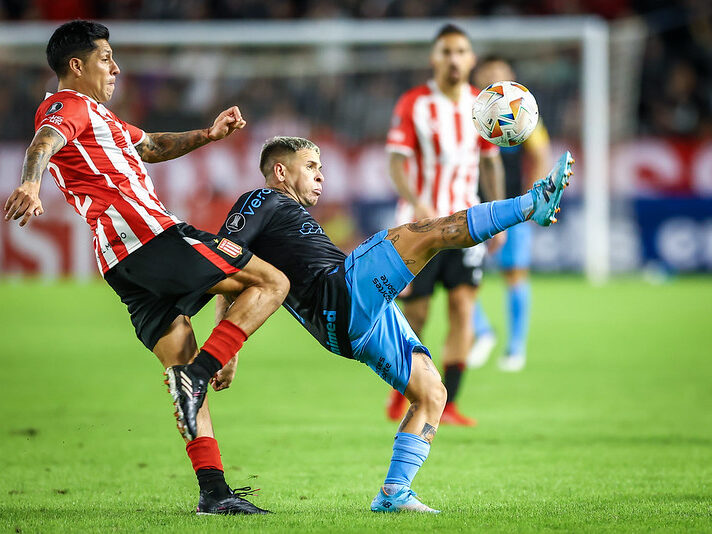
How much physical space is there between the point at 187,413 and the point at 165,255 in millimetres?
739

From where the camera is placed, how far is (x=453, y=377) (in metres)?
7.48

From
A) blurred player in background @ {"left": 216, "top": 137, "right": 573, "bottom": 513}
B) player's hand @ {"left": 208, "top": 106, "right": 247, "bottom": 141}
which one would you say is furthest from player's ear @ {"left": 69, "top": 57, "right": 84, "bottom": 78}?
blurred player in background @ {"left": 216, "top": 137, "right": 573, "bottom": 513}

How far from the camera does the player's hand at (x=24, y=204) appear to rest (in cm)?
421

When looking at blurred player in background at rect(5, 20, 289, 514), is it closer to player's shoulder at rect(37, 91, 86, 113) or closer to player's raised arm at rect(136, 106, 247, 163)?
player's shoulder at rect(37, 91, 86, 113)

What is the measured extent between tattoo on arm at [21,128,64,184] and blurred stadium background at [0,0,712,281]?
12935 millimetres

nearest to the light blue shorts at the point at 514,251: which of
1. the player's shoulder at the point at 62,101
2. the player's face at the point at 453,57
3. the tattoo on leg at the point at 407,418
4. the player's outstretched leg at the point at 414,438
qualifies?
the player's face at the point at 453,57

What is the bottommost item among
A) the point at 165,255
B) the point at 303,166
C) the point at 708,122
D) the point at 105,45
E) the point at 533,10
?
the point at 165,255

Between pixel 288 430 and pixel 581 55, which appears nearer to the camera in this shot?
pixel 288 430

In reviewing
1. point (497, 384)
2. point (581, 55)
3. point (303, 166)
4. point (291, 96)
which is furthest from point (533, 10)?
point (303, 166)

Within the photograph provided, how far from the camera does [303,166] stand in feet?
16.8

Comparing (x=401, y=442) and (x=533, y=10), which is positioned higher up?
(x=533, y=10)

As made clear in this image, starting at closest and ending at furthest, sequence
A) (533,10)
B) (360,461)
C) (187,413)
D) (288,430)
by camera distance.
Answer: (187,413) → (360,461) → (288,430) → (533,10)

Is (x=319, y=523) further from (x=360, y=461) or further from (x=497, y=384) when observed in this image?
(x=497, y=384)

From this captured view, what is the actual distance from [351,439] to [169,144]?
7.85 feet
